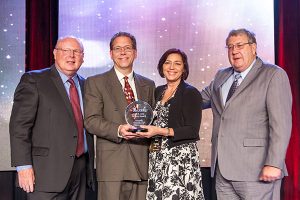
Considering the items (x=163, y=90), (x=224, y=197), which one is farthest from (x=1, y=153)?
(x=224, y=197)

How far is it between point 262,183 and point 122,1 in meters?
2.24

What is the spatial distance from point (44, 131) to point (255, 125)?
1.30 m

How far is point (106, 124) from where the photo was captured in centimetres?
275

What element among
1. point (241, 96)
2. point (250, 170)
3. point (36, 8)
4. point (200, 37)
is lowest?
point (250, 170)

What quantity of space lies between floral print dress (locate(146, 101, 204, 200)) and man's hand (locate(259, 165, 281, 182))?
45 centimetres

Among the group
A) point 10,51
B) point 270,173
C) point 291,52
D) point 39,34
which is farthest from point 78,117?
point 291,52

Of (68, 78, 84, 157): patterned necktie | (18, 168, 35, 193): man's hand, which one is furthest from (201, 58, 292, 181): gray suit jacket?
(18, 168, 35, 193): man's hand

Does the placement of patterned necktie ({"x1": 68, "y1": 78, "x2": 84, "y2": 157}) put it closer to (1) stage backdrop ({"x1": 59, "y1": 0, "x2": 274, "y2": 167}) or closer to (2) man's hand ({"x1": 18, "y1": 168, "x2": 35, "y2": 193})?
(2) man's hand ({"x1": 18, "y1": 168, "x2": 35, "y2": 193})

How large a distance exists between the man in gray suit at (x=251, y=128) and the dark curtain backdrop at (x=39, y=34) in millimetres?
1909

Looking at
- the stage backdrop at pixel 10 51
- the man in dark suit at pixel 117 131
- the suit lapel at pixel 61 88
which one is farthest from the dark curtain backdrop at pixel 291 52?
the stage backdrop at pixel 10 51

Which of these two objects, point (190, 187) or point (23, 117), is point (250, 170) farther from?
point (23, 117)

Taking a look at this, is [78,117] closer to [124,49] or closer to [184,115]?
[124,49]

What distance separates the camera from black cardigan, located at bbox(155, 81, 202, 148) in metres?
2.86

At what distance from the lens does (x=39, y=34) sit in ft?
13.5
